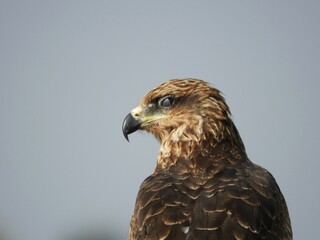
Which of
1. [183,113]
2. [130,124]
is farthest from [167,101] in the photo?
[130,124]

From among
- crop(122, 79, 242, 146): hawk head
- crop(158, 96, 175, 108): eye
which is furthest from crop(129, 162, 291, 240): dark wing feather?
crop(158, 96, 175, 108): eye

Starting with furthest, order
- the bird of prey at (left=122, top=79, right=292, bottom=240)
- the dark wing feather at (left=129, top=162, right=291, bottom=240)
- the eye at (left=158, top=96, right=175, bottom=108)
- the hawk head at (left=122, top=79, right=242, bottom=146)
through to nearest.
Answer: the eye at (left=158, top=96, right=175, bottom=108) < the hawk head at (left=122, top=79, right=242, bottom=146) < the bird of prey at (left=122, top=79, right=292, bottom=240) < the dark wing feather at (left=129, top=162, right=291, bottom=240)

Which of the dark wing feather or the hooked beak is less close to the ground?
the hooked beak

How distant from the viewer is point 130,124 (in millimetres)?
9469

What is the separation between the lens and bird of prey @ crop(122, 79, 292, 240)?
23.4 feet

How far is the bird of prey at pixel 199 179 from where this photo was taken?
23.4 ft

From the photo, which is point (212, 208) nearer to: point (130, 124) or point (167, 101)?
point (167, 101)

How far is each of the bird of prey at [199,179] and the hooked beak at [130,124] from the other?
0.01 metres

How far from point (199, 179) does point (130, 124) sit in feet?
5.69

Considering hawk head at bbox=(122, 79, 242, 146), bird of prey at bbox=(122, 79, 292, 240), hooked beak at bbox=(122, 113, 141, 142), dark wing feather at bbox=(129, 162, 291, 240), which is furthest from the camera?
hooked beak at bbox=(122, 113, 141, 142)

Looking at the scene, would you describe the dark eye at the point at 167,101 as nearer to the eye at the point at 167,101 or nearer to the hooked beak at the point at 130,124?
the eye at the point at 167,101

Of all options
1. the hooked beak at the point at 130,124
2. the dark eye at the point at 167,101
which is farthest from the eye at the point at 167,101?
the hooked beak at the point at 130,124

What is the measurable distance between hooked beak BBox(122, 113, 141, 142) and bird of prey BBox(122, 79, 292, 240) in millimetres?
13

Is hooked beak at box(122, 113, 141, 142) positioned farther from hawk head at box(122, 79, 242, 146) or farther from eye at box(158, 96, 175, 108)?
eye at box(158, 96, 175, 108)
